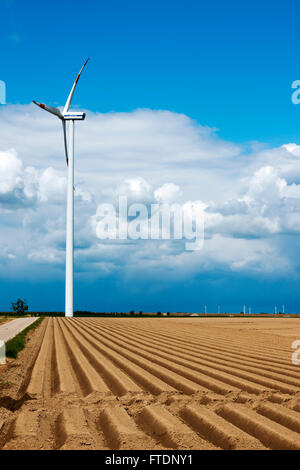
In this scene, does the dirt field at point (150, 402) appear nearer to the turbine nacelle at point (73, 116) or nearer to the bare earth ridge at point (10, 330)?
the bare earth ridge at point (10, 330)

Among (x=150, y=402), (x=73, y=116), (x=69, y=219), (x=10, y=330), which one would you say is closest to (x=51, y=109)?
(x=73, y=116)

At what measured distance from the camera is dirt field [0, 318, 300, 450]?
540cm

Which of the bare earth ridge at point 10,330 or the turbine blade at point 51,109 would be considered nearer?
the bare earth ridge at point 10,330

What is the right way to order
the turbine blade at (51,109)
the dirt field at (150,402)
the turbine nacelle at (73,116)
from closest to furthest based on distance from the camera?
the dirt field at (150,402) < the turbine blade at (51,109) < the turbine nacelle at (73,116)

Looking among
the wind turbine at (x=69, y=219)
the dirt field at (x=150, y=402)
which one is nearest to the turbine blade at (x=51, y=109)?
the wind turbine at (x=69, y=219)

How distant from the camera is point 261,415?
6430mm

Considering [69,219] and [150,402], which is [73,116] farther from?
[150,402]

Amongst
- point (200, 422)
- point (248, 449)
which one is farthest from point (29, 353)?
point (248, 449)

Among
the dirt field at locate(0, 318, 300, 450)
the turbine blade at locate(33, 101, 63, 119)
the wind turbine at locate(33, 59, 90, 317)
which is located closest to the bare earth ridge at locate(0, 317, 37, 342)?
the dirt field at locate(0, 318, 300, 450)

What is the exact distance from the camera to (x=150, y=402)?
7023 mm

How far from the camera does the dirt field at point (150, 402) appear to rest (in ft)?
17.7

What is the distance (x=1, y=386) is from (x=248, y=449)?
5.00m
